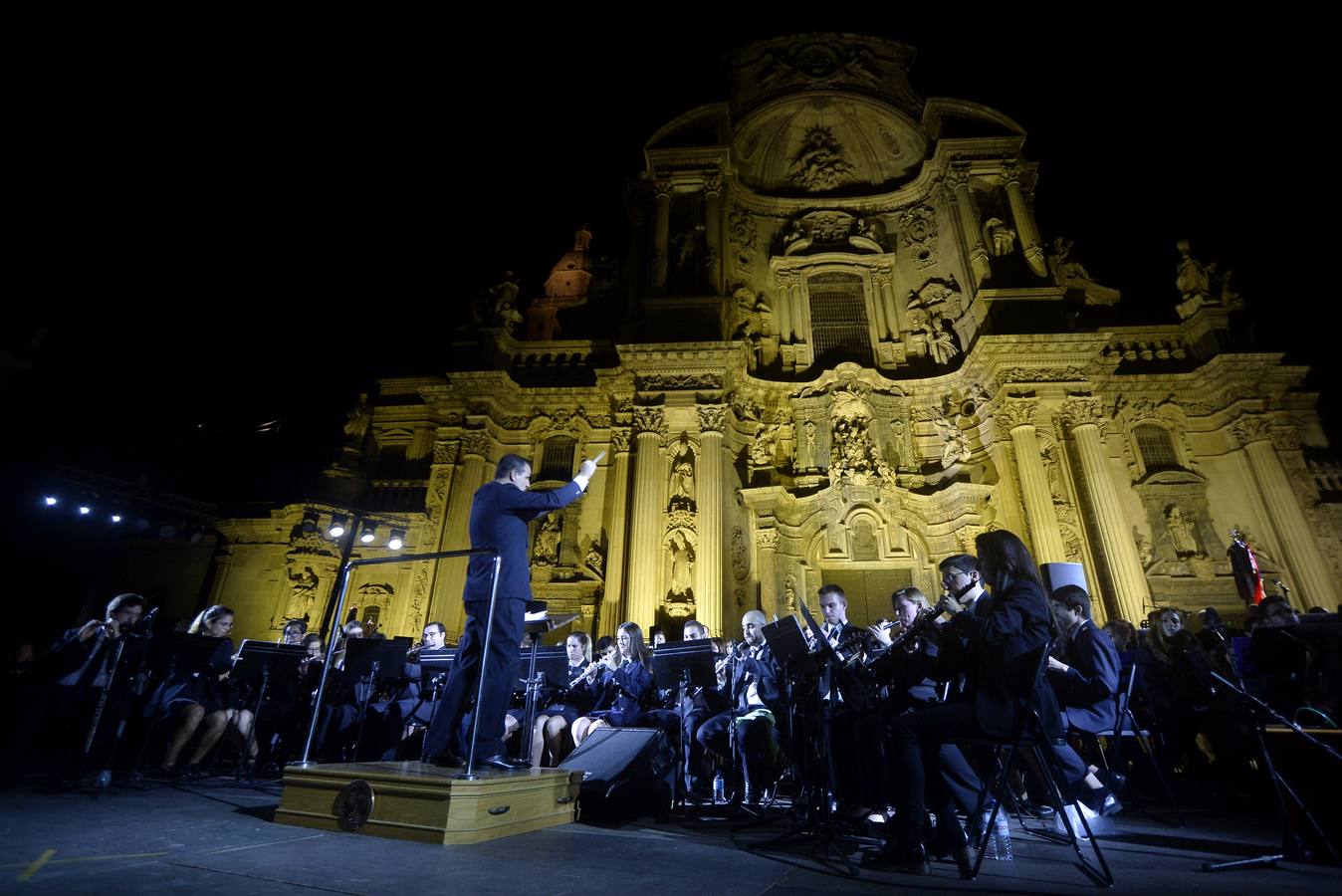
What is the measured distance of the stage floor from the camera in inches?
98.7

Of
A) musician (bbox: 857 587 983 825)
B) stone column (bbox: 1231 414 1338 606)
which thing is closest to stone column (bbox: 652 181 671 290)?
musician (bbox: 857 587 983 825)

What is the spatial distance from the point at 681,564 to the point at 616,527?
8.00 feet

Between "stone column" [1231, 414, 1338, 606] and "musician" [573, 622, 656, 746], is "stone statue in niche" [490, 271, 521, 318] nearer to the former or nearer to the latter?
"musician" [573, 622, 656, 746]

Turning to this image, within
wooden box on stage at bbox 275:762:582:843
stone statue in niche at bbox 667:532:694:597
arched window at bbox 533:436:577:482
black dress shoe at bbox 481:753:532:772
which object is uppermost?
arched window at bbox 533:436:577:482

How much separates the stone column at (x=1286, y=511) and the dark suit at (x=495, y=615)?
52.4 ft

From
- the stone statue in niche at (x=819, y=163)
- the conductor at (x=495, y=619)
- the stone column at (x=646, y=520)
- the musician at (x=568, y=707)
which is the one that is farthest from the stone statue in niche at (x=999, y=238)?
the conductor at (x=495, y=619)

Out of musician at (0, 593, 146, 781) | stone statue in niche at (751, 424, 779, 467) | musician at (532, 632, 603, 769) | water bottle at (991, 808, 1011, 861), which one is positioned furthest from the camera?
stone statue in niche at (751, 424, 779, 467)

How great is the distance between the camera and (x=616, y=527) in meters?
14.5

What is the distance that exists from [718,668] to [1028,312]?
42.1ft

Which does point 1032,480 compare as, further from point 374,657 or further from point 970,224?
point 374,657

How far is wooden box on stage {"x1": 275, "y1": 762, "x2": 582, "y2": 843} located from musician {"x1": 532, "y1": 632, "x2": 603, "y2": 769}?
3.09 m

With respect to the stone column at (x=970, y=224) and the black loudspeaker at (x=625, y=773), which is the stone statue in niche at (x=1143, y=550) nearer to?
the stone column at (x=970, y=224)

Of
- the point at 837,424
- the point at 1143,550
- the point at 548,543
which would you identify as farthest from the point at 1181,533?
the point at 548,543

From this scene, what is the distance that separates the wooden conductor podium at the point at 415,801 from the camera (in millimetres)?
3381
